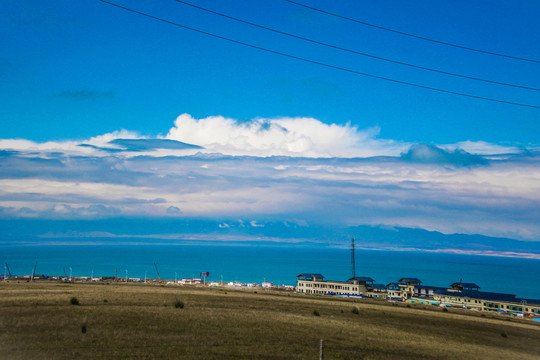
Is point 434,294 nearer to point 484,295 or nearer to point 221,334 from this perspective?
point 484,295

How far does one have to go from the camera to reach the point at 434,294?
97562 millimetres

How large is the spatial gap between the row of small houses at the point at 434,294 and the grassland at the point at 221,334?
37236 millimetres

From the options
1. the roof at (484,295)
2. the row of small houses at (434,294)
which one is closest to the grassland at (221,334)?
the row of small houses at (434,294)

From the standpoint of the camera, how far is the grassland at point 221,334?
84.9 ft

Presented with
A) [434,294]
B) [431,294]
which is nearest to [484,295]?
[434,294]

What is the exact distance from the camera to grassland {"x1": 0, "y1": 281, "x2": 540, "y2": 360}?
84.9 feet

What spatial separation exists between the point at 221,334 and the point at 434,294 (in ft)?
263

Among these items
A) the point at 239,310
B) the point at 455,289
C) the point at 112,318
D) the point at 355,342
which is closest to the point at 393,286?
the point at 455,289

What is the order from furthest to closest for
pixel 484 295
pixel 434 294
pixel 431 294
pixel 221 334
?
pixel 431 294 → pixel 434 294 → pixel 484 295 → pixel 221 334

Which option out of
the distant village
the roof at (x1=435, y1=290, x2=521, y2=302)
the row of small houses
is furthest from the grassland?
the roof at (x1=435, y1=290, x2=521, y2=302)

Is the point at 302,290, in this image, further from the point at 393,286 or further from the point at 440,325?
the point at 440,325

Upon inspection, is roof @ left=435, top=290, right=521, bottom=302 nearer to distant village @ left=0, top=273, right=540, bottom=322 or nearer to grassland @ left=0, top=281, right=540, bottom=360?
distant village @ left=0, top=273, right=540, bottom=322

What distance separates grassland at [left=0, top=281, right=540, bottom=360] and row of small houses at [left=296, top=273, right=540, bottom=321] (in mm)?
37236

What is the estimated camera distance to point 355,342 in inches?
1272
